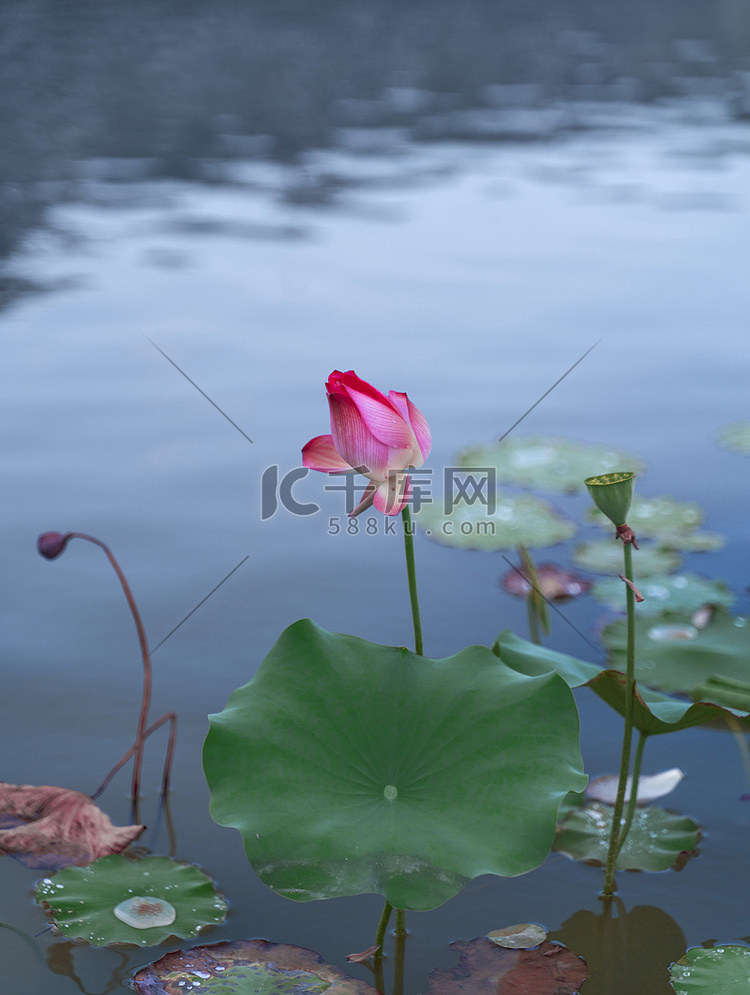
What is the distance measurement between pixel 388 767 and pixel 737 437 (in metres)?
1.83

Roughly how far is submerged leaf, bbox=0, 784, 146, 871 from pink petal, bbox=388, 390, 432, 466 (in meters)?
0.63

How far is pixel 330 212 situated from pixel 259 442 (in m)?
2.60

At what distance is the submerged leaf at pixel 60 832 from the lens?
4.05ft

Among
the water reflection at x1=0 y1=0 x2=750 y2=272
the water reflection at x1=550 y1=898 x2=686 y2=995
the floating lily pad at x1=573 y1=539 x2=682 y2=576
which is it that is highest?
the water reflection at x1=0 y1=0 x2=750 y2=272

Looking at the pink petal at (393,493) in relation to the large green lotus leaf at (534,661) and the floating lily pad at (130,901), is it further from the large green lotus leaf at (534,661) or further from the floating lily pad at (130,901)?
the floating lily pad at (130,901)

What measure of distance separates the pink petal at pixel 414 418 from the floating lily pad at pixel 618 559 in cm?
104

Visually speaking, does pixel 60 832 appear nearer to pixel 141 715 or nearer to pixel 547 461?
pixel 141 715

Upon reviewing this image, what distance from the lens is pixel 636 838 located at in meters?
1.31

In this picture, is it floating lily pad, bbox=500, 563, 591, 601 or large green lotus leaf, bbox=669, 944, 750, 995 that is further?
floating lily pad, bbox=500, 563, 591, 601

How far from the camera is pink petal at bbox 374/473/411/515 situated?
3.61 feet

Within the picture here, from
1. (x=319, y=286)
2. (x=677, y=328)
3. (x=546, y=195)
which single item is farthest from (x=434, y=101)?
(x=677, y=328)

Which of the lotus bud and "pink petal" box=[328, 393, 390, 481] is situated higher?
"pink petal" box=[328, 393, 390, 481]

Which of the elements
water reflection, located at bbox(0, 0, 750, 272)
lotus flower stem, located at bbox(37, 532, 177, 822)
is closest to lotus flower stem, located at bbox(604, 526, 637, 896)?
lotus flower stem, located at bbox(37, 532, 177, 822)

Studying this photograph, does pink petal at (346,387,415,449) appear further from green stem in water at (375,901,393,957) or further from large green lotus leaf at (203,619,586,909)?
green stem in water at (375,901,393,957)
